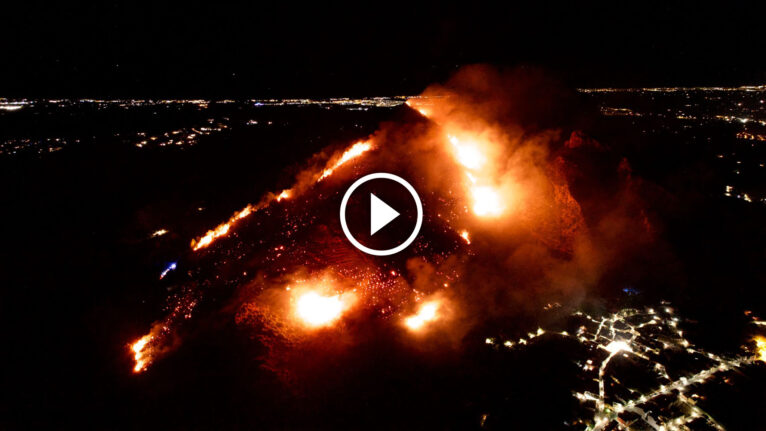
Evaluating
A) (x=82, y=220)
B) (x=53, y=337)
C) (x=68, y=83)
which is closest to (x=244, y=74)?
(x=68, y=83)

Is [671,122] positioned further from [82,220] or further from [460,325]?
[82,220]

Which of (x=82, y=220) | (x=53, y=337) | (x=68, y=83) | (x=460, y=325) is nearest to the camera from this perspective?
(x=460, y=325)

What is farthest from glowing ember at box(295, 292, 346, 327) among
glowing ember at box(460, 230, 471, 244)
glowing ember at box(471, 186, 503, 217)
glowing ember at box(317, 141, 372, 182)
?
glowing ember at box(471, 186, 503, 217)

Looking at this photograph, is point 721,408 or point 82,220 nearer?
point 721,408

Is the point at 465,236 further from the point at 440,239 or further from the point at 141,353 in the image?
the point at 141,353

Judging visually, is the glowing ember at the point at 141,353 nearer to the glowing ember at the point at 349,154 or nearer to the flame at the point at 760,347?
the glowing ember at the point at 349,154

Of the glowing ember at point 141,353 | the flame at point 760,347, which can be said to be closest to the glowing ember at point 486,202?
the flame at point 760,347

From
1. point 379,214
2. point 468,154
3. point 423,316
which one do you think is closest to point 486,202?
point 468,154
